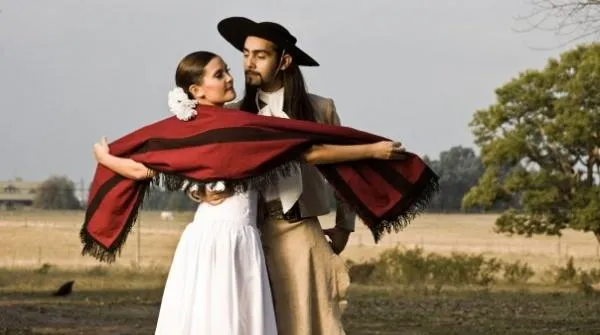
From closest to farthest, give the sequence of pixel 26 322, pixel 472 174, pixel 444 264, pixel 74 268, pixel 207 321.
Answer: pixel 207 321 < pixel 26 322 < pixel 444 264 < pixel 74 268 < pixel 472 174

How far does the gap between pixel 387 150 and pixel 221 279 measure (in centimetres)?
88

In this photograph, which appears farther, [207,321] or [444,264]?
[444,264]

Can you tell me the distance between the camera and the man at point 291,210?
21.0 ft

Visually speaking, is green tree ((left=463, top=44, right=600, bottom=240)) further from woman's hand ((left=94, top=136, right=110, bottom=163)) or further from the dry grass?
woman's hand ((left=94, top=136, right=110, bottom=163))

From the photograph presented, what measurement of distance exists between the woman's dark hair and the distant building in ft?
217

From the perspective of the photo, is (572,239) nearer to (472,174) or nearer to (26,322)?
(472,174)

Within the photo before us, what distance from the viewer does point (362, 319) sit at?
17625 mm

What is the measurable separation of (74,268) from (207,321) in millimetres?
28424

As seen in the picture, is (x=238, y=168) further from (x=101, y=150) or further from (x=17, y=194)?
(x=17, y=194)

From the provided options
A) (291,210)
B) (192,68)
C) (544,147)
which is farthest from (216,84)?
(544,147)

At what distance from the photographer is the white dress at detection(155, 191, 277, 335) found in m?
6.09

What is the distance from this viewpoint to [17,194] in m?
75.9

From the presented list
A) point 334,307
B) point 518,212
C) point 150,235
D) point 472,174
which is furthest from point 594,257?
point 334,307

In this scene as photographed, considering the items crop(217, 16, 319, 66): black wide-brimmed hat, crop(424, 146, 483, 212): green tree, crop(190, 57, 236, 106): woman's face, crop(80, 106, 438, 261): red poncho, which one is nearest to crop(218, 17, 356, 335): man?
crop(217, 16, 319, 66): black wide-brimmed hat
